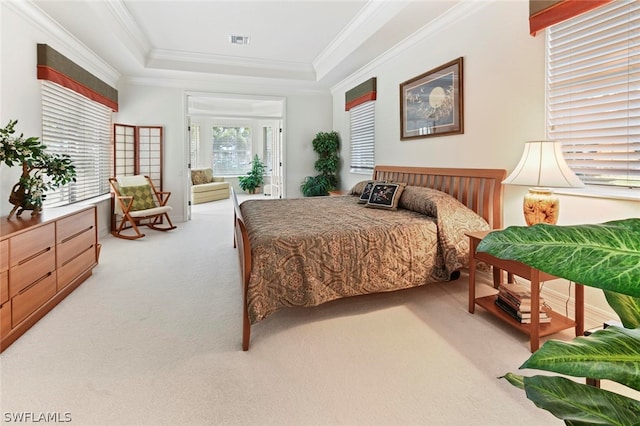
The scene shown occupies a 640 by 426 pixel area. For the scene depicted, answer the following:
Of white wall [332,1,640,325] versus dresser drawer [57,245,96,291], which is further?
dresser drawer [57,245,96,291]

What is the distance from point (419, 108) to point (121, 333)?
12.6 feet

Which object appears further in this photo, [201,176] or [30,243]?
[201,176]

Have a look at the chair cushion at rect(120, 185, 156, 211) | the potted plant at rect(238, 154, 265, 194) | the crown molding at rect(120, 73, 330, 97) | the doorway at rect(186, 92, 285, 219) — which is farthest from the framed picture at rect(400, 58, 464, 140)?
the potted plant at rect(238, 154, 265, 194)

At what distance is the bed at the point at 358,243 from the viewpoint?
220cm

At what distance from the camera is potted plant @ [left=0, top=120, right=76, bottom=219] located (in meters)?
2.50

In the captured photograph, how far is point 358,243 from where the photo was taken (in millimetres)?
2482

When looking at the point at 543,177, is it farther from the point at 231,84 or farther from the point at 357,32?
the point at 231,84

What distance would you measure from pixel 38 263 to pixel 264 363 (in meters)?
1.85

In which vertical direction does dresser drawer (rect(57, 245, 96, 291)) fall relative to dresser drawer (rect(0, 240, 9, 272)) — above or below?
below

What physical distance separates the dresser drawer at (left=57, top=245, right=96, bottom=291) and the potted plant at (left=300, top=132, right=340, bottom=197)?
3.94 metres

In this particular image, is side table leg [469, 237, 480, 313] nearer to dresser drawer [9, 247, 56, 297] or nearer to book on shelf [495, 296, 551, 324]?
book on shelf [495, 296, 551, 324]

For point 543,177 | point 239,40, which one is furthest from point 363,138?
point 543,177

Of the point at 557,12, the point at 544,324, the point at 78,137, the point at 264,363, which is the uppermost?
the point at 557,12

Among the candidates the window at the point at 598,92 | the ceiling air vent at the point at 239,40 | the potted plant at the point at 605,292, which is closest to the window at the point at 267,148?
the ceiling air vent at the point at 239,40
